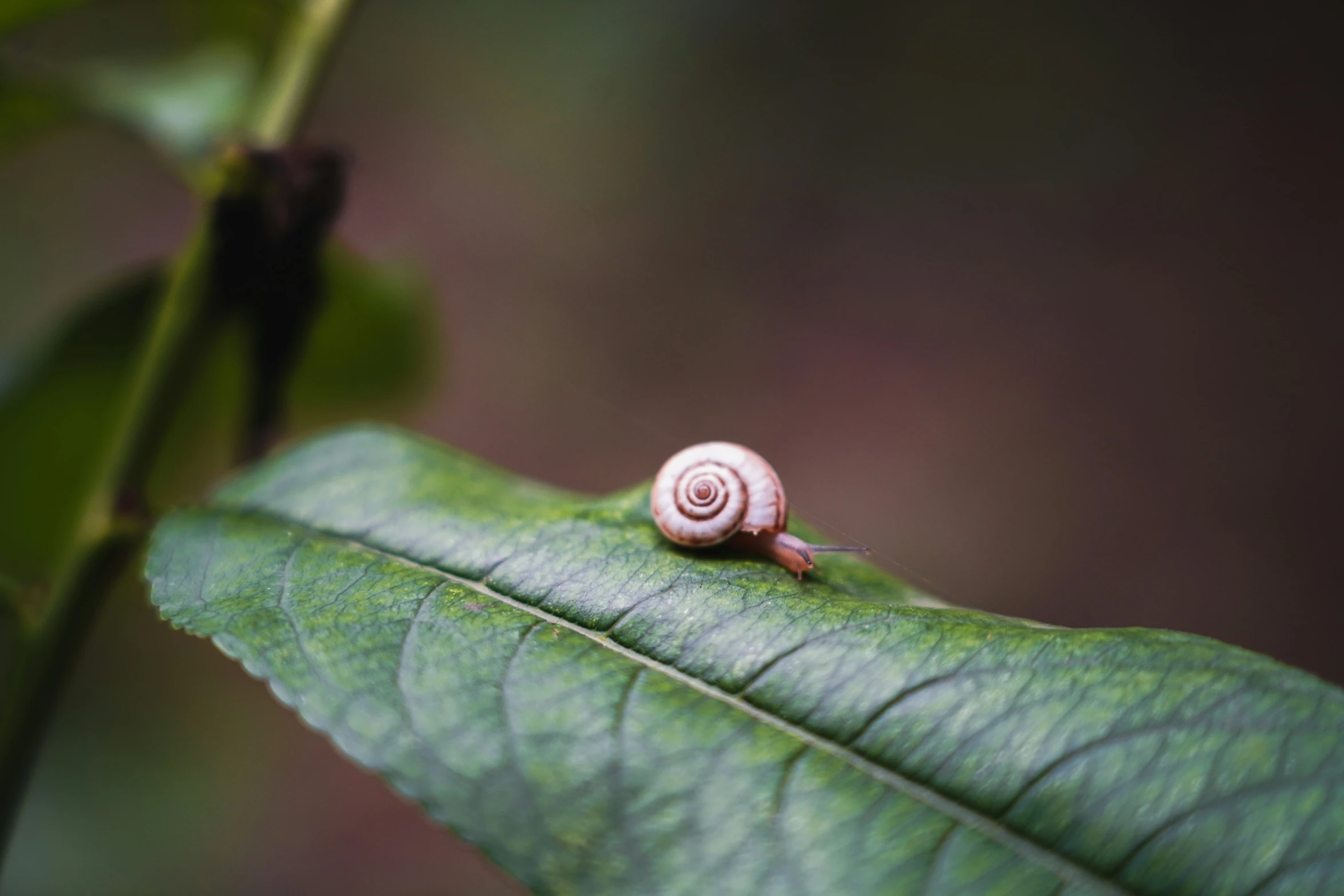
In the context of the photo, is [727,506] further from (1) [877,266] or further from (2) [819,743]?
(1) [877,266]

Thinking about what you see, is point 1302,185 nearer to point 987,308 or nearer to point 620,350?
point 987,308

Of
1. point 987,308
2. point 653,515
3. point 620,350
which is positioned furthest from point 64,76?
point 987,308

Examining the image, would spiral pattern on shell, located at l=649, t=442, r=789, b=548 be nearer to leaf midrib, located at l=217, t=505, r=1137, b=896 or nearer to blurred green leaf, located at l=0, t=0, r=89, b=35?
leaf midrib, located at l=217, t=505, r=1137, b=896

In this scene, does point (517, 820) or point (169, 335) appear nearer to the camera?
point (517, 820)

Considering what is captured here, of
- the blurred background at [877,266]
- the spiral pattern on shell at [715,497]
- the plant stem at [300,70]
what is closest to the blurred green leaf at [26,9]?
the plant stem at [300,70]

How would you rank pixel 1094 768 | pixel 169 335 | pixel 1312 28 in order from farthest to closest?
pixel 1312 28
pixel 169 335
pixel 1094 768

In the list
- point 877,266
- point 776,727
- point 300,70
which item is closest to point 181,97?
point 300,70

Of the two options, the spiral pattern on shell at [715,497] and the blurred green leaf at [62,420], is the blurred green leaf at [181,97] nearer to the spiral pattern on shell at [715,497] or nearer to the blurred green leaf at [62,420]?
the blurred green leaf at [62,420]
